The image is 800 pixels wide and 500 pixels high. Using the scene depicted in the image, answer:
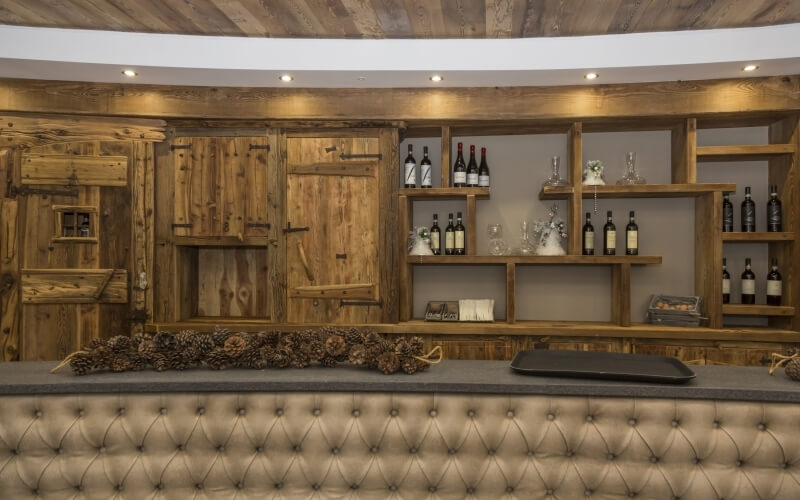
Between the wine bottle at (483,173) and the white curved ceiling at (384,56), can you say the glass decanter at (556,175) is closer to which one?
the wine bottle at (483,173)

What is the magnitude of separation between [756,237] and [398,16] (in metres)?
2.60

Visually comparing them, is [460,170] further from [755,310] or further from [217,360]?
[217,360]

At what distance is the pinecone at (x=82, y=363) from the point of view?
1323 mm

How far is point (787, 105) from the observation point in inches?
116

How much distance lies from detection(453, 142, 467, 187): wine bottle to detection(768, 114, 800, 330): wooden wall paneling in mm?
2056

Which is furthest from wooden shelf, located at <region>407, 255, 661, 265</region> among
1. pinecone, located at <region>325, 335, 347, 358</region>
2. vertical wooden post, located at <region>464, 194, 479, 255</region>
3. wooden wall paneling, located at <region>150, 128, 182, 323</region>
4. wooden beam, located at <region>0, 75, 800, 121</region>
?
pinecone, located at <region>325, 335, 347, 358</region>

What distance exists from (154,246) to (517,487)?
2845 mm

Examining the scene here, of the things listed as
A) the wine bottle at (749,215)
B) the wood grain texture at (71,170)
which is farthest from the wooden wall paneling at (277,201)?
the wine bottle at (749,215)

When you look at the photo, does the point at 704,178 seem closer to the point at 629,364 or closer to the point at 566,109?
the point at 566,109

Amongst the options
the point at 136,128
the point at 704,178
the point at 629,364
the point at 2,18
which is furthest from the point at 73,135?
the point at 704,178

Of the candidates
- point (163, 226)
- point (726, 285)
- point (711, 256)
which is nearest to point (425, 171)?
point (163, 226)

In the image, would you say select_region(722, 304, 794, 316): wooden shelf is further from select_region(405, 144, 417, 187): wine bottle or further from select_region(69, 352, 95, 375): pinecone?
select_region(69, 352, 95, 375): pinecone

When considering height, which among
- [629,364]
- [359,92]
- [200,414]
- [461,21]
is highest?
[461,21]

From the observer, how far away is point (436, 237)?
354 cm
